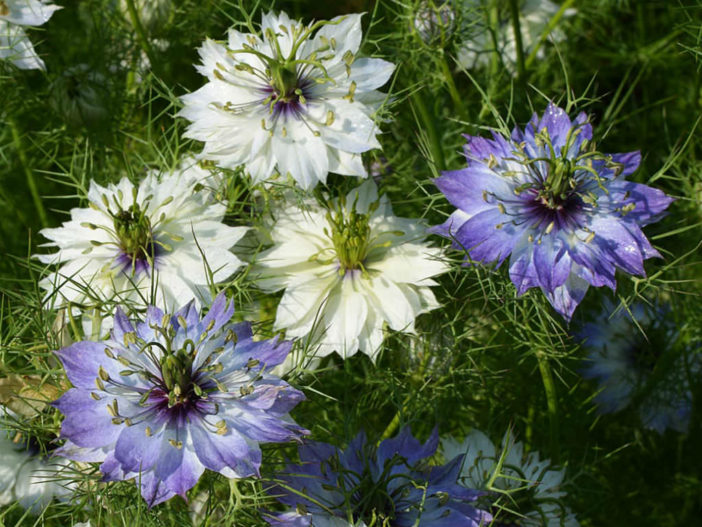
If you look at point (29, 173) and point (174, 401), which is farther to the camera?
point (29, 173)

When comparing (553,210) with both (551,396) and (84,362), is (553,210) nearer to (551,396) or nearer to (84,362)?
(551,396)

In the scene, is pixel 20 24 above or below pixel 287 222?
above

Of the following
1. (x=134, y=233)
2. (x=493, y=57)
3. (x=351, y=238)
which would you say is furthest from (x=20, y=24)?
(x=493, y=57)

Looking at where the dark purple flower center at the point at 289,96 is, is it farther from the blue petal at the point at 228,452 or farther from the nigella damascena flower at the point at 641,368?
the nigella damascena flower at the point at 641,368

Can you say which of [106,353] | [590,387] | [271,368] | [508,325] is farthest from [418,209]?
[106,353]

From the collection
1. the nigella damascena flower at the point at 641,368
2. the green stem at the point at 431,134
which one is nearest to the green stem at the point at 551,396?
the nigella damascena flower at the point at 641,368

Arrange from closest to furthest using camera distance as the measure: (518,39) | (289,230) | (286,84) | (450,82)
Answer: (286,84) < (289,230) < (450,82) < (518,39)
